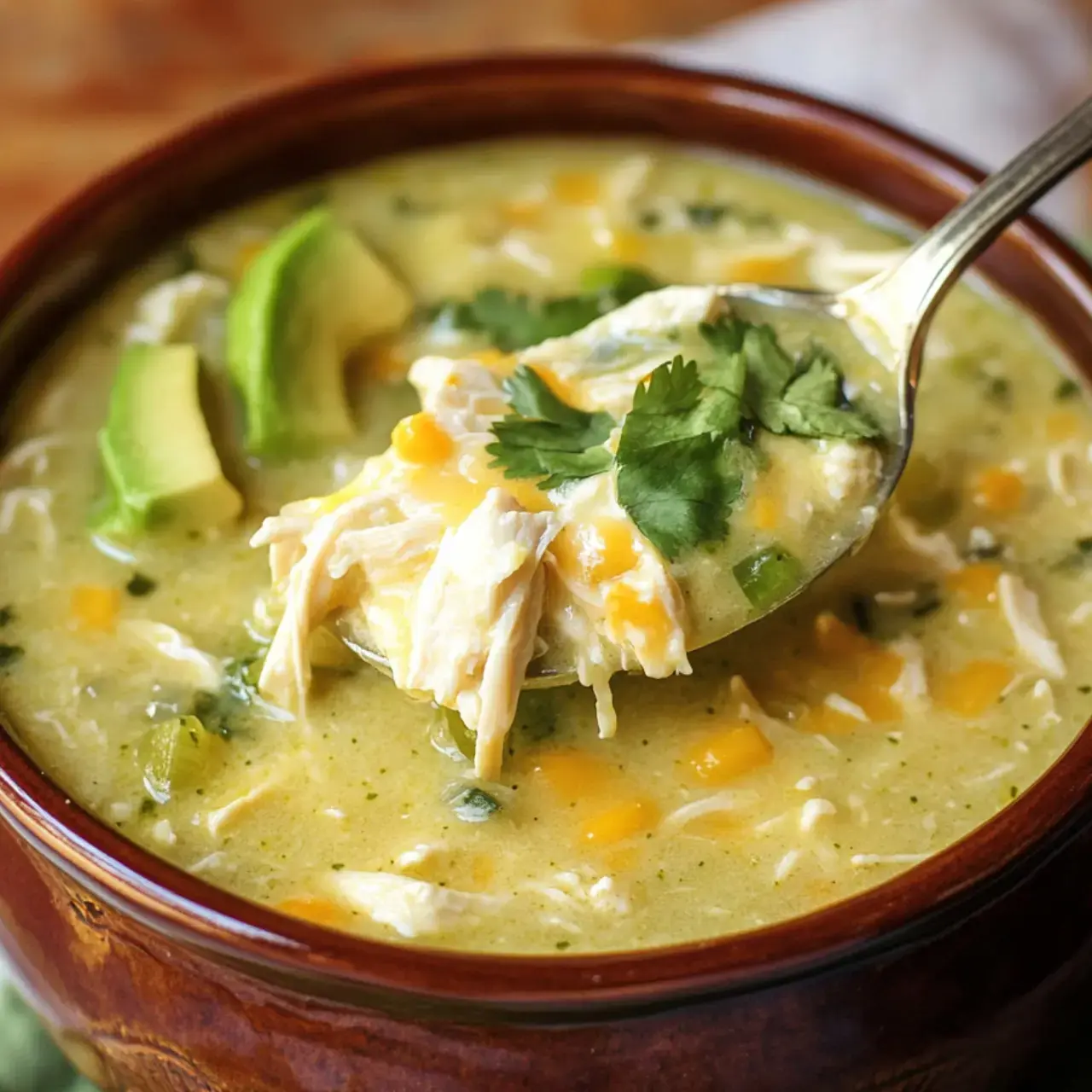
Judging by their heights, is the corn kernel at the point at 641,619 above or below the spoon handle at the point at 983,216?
below

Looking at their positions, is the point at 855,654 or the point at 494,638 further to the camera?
the point at 855,654

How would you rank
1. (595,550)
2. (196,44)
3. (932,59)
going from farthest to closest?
(196,44)
(932,59)
(595,550)

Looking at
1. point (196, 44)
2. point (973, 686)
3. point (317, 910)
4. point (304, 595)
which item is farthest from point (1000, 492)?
point (196, 44)

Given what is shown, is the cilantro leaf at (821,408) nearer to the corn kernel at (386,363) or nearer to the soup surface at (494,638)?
the soup surface at (494,638)

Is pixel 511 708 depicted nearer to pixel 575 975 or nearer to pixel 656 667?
pixel 656 667

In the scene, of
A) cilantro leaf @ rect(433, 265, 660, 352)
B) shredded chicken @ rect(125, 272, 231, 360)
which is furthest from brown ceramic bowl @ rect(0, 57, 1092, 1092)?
cilantro leaf @ rect(433, 265, 660, 352)

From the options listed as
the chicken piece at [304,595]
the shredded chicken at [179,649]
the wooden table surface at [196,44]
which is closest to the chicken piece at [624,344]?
the chicken piece at [304,595]

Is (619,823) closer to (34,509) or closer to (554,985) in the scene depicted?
(554,985)
